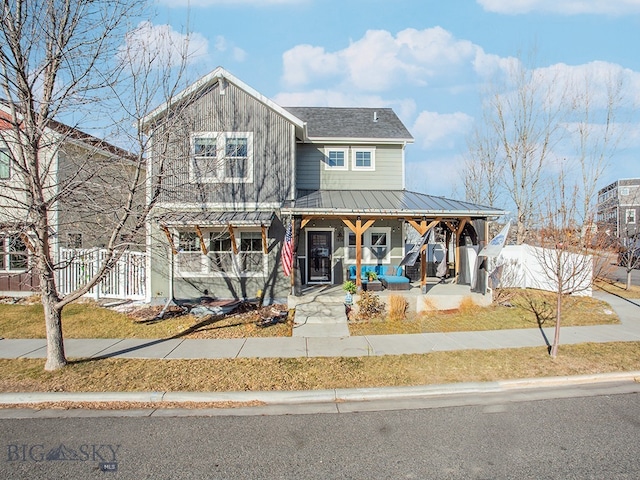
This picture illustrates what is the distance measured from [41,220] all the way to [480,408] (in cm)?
741

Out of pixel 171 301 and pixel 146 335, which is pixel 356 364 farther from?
pixel 171 301

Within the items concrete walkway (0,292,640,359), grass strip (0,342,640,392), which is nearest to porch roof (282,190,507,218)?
concrete walkway (0,292,640,359)

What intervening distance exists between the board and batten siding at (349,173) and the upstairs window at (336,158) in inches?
4.8

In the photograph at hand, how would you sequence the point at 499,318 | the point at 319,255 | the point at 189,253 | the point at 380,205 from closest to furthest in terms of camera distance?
the point at 499,318
the point at 380,205
the point at 189,253
the point at 319,255

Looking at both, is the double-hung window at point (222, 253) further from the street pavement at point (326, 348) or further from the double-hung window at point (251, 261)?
the street pavement at point (326, 348)

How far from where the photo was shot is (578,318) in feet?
34.8

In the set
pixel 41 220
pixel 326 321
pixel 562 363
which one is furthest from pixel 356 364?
pixel 41 220

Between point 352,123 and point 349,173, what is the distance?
2560 millimetres

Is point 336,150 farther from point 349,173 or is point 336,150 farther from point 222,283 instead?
point 222,283

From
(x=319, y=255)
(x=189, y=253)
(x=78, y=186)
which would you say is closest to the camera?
(x=78, y=186)

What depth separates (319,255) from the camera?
46.4 ft

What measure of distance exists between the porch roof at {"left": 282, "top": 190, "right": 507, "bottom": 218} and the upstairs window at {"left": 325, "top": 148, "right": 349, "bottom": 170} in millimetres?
1287

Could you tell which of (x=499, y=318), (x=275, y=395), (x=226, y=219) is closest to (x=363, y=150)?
(x=226, y=219)

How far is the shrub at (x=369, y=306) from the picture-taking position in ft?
35.4
